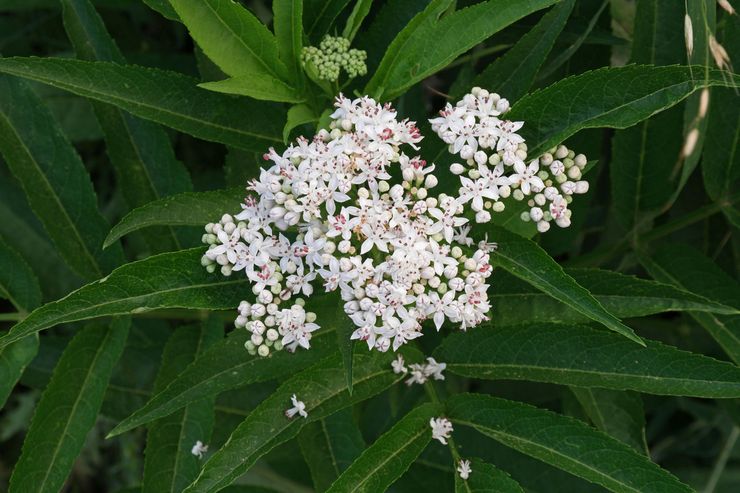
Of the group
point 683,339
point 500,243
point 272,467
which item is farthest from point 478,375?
point 272,467

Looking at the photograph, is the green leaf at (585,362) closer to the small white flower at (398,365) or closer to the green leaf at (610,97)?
the small white flower at (398,365)

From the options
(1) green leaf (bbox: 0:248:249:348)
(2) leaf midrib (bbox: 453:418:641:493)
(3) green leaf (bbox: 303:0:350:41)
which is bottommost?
(2) leaf midrib (bbox: 453:418:641:493)

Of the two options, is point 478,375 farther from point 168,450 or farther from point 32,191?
point 32,191

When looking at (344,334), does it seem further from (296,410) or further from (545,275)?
(545,275)

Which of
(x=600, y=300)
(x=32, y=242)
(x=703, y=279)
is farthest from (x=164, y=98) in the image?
(x=703, y=279)

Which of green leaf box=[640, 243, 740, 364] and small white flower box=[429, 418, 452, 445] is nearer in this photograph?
small white flower box=[429, 418, 452, 445]

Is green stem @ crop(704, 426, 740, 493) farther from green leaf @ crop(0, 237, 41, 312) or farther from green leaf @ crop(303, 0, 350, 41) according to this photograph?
green leaf @ crop(0, 237, 41, 312)

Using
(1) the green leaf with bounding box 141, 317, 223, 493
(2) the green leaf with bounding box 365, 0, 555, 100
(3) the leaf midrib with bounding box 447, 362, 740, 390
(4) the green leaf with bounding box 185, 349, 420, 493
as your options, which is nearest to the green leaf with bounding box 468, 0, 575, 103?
(2) the green leaf with bounding box 365, 0, 555, 100
